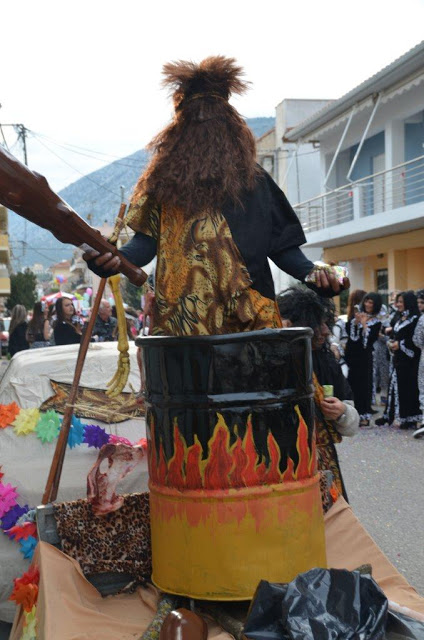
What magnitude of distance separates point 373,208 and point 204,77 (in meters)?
21.0

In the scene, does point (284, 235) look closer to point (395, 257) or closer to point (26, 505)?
point (26, 505)

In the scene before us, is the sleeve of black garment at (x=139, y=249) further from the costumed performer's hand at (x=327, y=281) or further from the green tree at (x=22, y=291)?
the green tree at (x=22, y=291)

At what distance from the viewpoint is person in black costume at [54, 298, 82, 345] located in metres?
9.63

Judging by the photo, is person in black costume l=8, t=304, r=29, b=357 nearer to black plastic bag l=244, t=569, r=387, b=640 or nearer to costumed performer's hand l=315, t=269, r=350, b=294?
costumed performer's hand l=315, t=269, r=350, b=294

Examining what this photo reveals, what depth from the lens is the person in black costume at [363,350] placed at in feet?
37.6

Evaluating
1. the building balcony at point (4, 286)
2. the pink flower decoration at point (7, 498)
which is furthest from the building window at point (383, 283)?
the building balcony at point (4, 286)

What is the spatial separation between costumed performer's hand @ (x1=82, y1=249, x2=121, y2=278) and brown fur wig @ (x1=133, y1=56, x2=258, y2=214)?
328 millimetres

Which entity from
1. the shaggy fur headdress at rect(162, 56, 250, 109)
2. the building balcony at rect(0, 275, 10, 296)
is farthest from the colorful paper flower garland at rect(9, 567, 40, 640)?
the building balcony at rect(0, 275, 10, 296)

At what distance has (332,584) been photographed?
2.54 metres

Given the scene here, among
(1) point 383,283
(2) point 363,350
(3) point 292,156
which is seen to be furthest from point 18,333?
(3) point 292,156

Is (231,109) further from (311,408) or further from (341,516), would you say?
(341,516)

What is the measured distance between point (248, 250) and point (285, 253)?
209 millimetres

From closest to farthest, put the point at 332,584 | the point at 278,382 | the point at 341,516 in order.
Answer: the point at 332,584 → the point at 278,382 → the point at 341,516

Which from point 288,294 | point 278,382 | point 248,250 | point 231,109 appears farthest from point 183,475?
point 288,294
